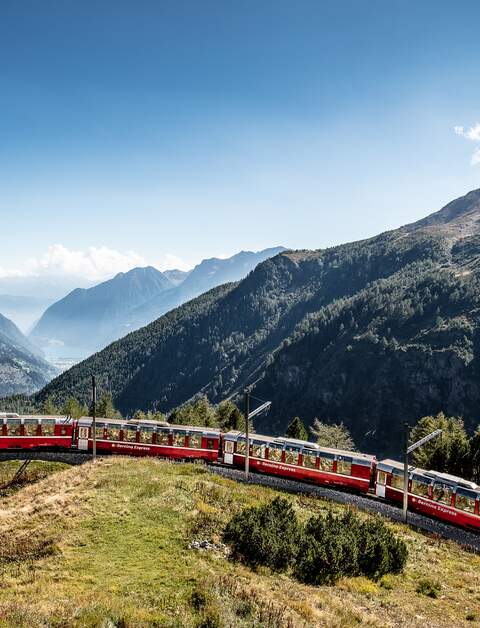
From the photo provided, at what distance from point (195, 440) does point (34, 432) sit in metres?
16.0

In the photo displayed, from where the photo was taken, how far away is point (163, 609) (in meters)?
17.0

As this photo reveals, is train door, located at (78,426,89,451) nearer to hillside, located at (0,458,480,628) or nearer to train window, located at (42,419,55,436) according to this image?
train window, located at (42,419,55,436)

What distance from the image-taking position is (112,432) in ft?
161

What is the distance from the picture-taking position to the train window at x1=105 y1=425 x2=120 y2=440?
160 feet

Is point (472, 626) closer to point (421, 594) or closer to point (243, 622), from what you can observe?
point (421, 594)

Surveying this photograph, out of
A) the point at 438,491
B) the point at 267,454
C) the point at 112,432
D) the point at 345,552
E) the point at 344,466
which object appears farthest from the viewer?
the point at 112,432

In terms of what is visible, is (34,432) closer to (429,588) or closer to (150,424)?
(150,424)

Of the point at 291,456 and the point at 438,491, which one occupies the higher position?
the point at 291,456

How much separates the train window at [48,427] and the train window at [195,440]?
13.8 m

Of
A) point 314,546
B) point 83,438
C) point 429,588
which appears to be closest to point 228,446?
point 83,438

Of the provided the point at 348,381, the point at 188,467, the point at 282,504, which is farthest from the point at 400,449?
the point at 282,504

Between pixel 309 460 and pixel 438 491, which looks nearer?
pixel 438 491

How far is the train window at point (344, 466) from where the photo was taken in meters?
41.6

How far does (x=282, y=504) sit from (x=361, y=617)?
1011 cm
